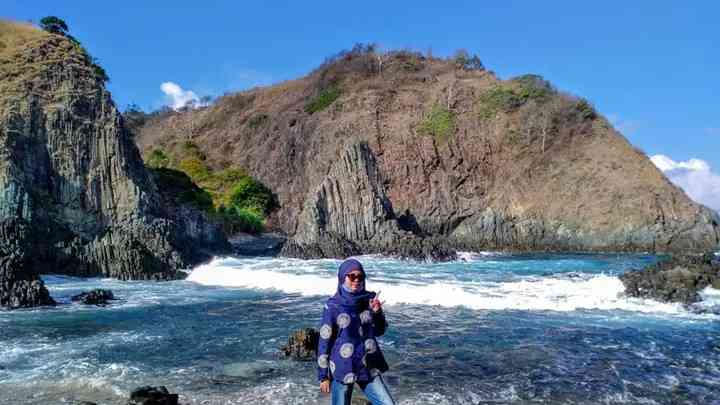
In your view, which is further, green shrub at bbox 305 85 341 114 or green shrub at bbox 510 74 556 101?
green shrub at bbox 305 85 341 114

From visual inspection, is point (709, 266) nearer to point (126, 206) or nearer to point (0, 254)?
point (0, 254)

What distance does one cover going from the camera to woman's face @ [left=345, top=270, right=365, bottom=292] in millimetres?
5508

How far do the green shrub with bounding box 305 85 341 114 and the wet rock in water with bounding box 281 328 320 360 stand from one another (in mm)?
67721

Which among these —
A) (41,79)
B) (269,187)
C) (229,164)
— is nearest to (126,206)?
(41,79)

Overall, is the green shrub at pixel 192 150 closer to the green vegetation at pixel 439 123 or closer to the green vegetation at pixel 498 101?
the green vegetation at pixel 439 123

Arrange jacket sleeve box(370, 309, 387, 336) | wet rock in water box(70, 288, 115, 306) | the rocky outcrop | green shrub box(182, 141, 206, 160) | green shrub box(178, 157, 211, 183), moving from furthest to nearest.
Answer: green shrub box(182, 141, 206, 160), green shrub box(178, 157, 211, 183), the rocky outcrop, wet rock in water box(70, 288, 115, 306), jacket sleeve box(370, 309, 387, 336)

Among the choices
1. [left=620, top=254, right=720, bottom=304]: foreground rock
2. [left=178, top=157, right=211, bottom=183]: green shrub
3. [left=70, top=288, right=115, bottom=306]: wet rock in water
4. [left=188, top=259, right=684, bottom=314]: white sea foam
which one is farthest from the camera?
[left=178, top=157, right=211, bottom=183]: green shrub

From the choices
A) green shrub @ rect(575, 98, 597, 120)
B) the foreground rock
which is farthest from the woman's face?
green shrub @ rect(575, 98, 597, 120)

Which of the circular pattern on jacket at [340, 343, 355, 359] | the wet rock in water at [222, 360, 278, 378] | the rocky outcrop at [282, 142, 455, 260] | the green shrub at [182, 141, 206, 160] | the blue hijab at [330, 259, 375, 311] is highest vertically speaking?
the green shrub at [182, 141, 206, 160]

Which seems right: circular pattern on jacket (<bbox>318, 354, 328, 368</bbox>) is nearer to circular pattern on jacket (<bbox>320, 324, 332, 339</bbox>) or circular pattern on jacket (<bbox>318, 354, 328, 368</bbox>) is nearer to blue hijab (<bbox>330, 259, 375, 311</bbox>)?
circular pattern on jacket (<bbox>320, 324, 332, 339</bbox>)

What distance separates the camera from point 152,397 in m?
7.48

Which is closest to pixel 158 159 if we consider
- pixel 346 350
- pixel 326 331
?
pixel 326 331

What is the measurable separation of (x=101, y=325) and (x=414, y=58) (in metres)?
72.1

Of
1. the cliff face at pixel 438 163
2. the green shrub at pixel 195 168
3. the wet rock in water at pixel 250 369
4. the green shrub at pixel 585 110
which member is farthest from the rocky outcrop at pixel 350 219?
the green shrub at pixel 195 168
